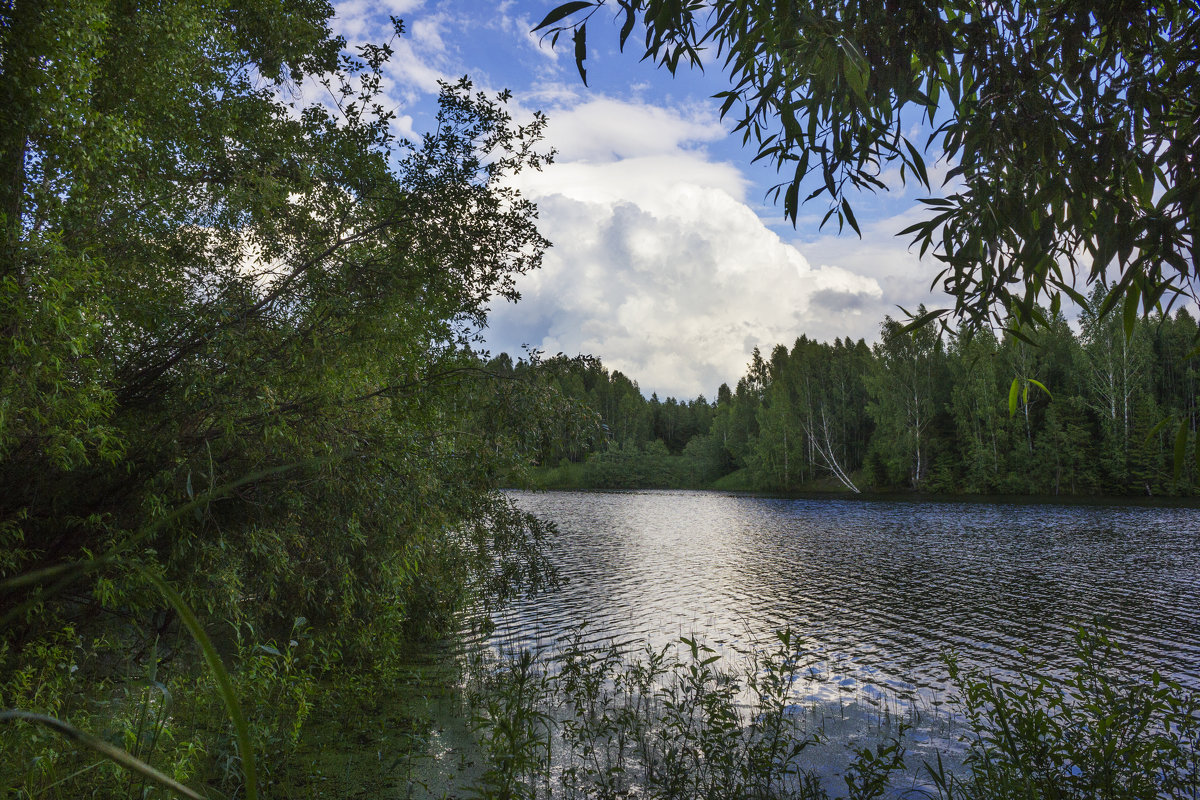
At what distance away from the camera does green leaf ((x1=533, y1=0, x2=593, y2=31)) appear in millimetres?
2533

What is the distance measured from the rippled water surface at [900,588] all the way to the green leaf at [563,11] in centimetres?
1006

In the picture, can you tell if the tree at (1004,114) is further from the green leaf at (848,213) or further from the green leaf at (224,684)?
the green leaf at (224,684)

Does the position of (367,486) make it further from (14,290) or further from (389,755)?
(14,290)

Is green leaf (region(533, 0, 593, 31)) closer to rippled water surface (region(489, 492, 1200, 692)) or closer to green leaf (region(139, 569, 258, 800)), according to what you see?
green leaf (region(139, 569, 258, 800))

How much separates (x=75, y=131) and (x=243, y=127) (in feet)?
15.1

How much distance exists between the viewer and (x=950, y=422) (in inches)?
2440

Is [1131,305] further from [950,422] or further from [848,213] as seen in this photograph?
[950,422]

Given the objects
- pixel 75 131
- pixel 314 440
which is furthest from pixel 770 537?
pixel 75 131

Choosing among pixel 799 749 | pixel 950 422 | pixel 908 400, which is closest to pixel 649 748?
pixel 799 749

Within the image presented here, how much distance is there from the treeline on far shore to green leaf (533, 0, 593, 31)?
29900 mm

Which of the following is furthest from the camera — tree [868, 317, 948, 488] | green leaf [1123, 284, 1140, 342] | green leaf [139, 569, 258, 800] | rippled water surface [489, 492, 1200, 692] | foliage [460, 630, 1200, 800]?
tree [868, 317, 948, 488]

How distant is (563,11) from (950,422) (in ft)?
222

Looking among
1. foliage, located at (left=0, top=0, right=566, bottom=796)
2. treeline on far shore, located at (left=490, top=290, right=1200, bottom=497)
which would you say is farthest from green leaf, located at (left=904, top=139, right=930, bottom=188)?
treeline on far shore, located at (left=490, top=290, right=1200, bottom=497)

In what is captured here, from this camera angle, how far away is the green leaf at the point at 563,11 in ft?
8.31
